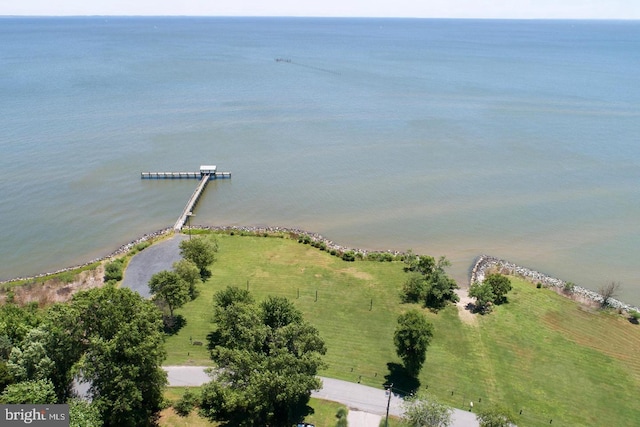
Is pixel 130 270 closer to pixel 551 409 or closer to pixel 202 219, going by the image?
pixel 202 219

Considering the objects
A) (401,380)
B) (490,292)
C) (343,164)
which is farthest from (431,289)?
(343,164)

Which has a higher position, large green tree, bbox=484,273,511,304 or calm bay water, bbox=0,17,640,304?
calm bay water, bbox=0,17,640,304

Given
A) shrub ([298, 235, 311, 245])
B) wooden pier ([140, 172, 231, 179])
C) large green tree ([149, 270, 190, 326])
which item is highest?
wooden pier ([140, 172, 231, 179])

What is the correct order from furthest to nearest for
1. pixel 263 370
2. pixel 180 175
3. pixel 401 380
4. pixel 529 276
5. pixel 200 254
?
pixel 180 175 → pixel 529 276 → pixel 200 254 → pixel 401 380 → pixel 263 370

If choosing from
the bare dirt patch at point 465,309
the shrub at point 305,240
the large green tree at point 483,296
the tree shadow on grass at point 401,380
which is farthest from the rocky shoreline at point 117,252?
the large green tree at point 483,296

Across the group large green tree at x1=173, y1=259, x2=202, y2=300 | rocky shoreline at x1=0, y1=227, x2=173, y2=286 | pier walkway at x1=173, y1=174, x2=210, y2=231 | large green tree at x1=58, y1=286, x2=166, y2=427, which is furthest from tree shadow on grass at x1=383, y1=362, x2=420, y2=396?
rocky shoreline at x1=0, y1=227, x2=173, y2=286

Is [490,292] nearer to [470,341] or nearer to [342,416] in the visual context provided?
[470,341]

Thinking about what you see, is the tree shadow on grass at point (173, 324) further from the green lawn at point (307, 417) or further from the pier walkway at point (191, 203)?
the pier walkway at point (191, 203)

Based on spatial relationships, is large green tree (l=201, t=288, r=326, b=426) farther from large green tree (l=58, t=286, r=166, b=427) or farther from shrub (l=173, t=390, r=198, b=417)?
large green tree (l=58, t=286, r=166, b=427)
